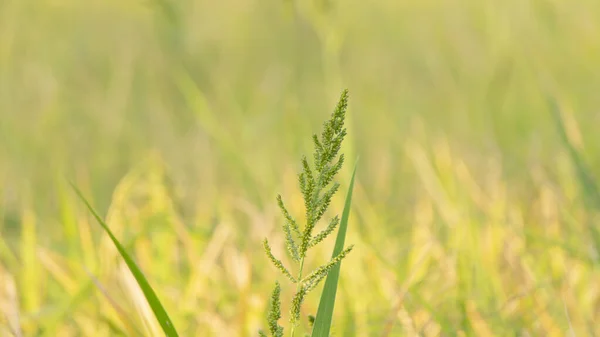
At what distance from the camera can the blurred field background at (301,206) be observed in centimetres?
122

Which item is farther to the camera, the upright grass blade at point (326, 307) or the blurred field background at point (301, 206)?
the blurred field background at point (301, 206)

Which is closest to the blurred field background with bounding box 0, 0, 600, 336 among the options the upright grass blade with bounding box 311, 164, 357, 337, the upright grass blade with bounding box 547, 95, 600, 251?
the upright grass blade with bounding box 547, 95, 600, 251

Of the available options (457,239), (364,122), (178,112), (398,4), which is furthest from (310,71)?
(457,239)

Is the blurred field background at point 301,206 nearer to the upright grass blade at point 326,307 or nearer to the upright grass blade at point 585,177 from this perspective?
the upright grass blade at point 585,177

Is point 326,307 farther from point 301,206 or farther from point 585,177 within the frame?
point 301,206

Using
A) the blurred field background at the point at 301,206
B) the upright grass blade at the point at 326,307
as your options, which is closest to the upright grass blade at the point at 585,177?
the blurred field background at the point at 301,206

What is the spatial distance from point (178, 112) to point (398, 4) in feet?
11.6

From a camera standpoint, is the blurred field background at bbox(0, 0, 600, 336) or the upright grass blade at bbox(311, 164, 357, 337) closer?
the upright grass blade at bbox(311, 164, 357, 337)

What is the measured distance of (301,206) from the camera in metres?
1.96

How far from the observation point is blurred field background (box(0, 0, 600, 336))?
48.2 inches

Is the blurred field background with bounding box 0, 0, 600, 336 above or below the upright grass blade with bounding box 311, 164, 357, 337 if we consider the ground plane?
above

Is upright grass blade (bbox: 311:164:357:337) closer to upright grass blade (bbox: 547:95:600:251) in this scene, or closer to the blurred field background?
the blurred field background

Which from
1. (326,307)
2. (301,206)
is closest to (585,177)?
(326,307)

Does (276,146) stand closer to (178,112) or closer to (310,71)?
(178,112)
